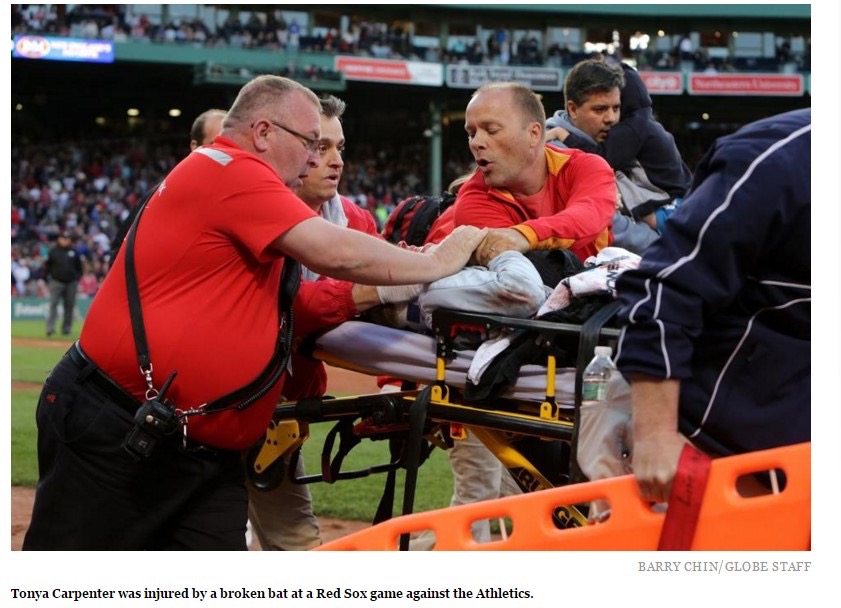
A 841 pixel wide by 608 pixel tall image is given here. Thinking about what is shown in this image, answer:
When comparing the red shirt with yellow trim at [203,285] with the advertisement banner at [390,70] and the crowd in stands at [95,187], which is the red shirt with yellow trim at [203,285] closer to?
the crowd in stands at [95,187]

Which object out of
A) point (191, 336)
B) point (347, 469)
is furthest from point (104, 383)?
point (347, 469)

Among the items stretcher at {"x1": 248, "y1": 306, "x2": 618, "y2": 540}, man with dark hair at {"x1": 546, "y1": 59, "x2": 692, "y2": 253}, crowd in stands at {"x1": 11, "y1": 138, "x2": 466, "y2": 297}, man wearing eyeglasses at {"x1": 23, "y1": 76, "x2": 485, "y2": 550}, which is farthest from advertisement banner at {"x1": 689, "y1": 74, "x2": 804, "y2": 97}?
man wearing eyeglasses at {"x1": 23, "y1": 76, "x2": 485, "y2": 550}

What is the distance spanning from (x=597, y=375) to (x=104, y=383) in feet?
4.73

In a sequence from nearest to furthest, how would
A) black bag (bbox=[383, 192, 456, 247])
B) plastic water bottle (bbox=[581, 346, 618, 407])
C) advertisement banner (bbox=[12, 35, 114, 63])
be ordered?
plastic water bottle (bbox=[581, 346, 618, 407]) < black bag (bbox=[383, 192, 456, 247]) < advertisement banner (bbox=[12, 35, 114, 63])

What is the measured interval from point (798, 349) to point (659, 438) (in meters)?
0.36

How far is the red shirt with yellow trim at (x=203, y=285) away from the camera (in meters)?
3.05

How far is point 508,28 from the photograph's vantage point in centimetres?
3822

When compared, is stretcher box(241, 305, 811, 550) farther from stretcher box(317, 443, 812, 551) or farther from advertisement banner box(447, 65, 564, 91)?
advertisement banner box(447, 65, 564, 91)

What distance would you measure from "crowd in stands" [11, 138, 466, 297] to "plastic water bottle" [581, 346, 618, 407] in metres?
23.8

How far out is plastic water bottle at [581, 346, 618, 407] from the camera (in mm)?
2859

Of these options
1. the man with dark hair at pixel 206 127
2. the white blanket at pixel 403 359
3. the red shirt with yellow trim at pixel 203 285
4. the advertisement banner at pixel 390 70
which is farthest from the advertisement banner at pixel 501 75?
the red shirt with yellow trim at pixel 203 285
